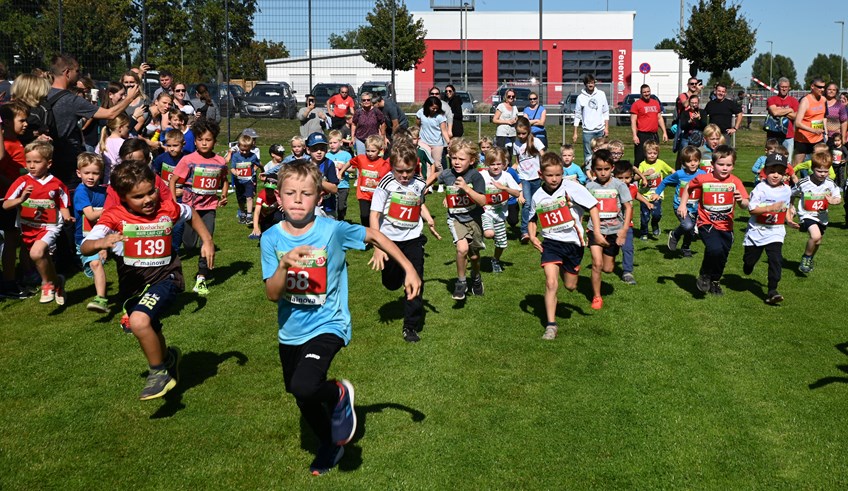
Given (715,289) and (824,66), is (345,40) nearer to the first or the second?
(715,289)

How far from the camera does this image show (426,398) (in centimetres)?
684

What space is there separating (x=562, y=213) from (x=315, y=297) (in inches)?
161

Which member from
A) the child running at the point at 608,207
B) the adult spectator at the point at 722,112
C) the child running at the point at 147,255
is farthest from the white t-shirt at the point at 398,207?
the adult spectator at the point at 722,112

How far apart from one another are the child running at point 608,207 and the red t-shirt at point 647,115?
8.03 m

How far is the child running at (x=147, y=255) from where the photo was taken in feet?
20.7

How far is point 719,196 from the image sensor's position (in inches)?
397

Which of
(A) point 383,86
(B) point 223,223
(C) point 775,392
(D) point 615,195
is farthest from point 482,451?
(A) point 383,86

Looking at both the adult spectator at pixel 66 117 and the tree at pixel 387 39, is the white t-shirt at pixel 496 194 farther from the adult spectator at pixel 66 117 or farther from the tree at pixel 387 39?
the tree at pixel 387 39

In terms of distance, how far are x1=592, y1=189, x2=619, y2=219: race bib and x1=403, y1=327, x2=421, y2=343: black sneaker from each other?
3.03 m

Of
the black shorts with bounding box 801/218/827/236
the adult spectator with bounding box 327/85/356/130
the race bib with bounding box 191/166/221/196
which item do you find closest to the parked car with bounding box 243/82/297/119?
the adult spectator with bounding box 327/85/356/130

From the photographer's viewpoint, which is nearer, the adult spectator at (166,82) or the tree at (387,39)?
the adult spectator at (166,82)

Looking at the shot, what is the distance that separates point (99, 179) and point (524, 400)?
6059mm

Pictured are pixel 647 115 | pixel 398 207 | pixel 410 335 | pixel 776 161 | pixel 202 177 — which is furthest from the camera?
pixel 647 115

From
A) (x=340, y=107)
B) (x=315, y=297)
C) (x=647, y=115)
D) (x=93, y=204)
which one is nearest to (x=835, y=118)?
(x=647, y=115)
